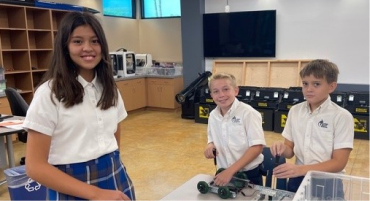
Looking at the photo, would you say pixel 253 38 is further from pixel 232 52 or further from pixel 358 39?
pixel 358 39

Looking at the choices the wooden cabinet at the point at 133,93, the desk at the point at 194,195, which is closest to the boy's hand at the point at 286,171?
the desk at the point at 194,195

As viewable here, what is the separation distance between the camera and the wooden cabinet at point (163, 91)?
679 centimetres

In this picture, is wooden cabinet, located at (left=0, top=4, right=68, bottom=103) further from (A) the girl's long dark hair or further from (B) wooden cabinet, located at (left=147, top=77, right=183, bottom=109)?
(A) the girl's long dark hair

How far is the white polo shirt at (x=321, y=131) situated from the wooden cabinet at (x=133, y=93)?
5.13m

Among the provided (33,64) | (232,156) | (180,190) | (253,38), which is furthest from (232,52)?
(180,190)

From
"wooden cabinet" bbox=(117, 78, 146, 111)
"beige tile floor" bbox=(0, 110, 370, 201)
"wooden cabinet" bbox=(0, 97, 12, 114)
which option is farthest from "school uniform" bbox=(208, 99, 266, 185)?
"wooden cabinet" bbox=(117, 78, 146, 111)

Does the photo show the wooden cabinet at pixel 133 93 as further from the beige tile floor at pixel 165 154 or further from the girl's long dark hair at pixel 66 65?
the girl's long dark hair at pixel 66 65

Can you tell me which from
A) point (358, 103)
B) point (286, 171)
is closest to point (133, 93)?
point (358, 103)

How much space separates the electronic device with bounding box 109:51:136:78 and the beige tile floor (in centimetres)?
108

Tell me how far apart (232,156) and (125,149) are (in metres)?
2.92

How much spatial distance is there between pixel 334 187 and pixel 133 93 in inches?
228

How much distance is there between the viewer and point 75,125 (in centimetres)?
114

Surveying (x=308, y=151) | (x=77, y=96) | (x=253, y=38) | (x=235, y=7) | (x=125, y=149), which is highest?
(x=235, y=7)

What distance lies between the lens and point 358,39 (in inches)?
207
